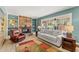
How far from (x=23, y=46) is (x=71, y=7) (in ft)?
4.28

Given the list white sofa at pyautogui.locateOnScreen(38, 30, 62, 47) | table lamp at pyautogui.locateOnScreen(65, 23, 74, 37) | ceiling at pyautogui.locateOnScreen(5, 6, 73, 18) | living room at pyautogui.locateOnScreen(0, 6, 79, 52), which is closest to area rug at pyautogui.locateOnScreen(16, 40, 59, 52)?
living room at pyautogui.locateOnScreen(0, 6, 79, 52)

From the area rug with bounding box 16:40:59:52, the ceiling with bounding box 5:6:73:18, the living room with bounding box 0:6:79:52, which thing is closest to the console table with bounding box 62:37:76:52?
the living room with bounding box 0:6:79:52

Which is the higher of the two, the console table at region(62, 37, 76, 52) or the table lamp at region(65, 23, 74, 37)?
the table lamp at region(65, 23, 74, 37)

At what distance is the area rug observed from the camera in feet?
6.38

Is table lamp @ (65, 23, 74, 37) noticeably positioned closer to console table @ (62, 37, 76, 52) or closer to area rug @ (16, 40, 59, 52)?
console table @ (62, 37, 76, 52)

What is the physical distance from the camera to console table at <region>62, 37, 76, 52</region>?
1.86 m

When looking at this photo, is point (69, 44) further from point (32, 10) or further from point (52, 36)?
point (32, 10)

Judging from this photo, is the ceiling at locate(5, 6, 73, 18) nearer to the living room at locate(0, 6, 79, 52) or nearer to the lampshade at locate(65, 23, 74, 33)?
the living room at locate(0, 6, 79, 52)

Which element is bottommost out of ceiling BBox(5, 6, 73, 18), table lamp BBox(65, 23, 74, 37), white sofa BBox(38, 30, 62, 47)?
white sofa BBox(38, 30, 62, 47)

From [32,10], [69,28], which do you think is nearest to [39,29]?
[32,10]

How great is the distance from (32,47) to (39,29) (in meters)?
0.43
